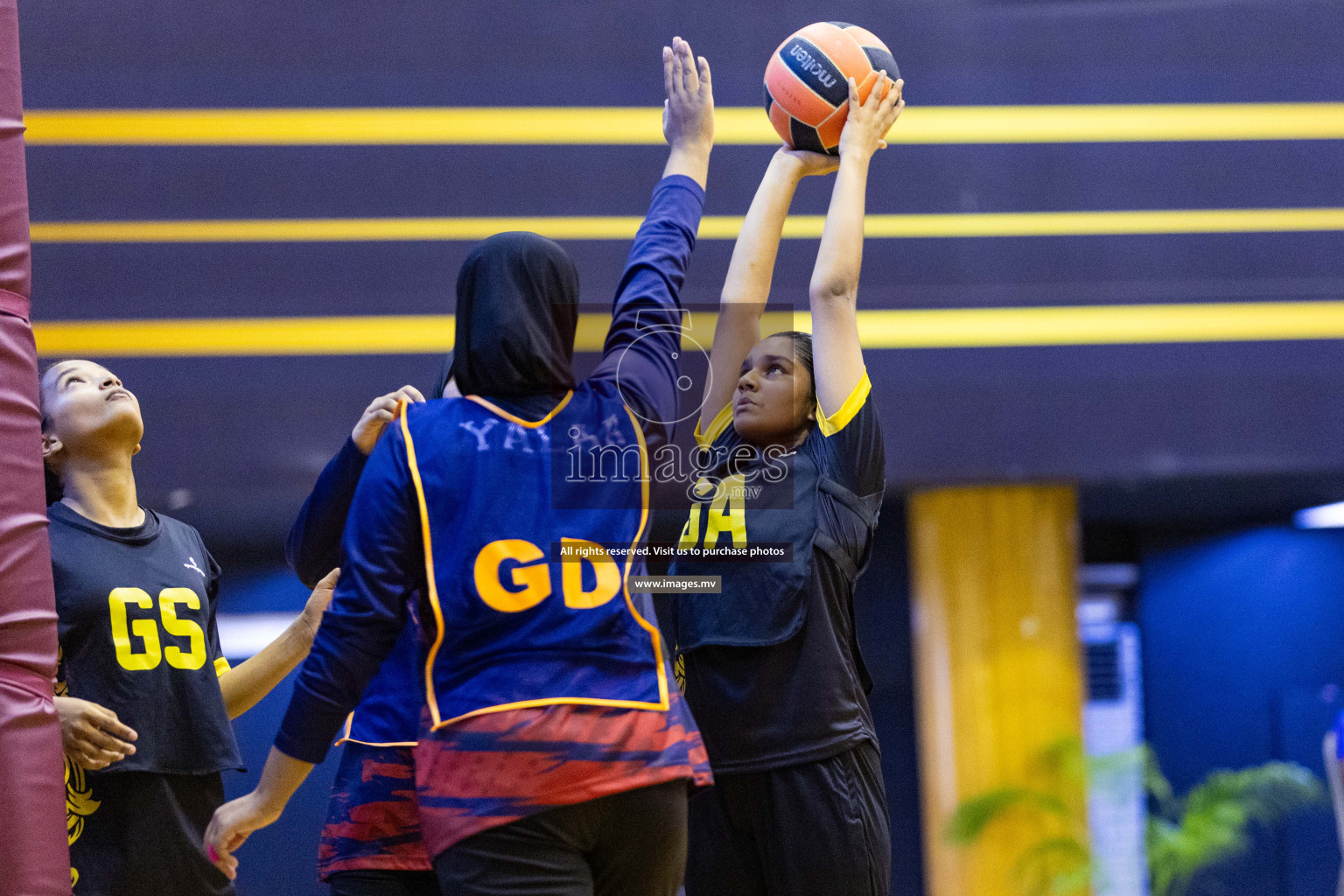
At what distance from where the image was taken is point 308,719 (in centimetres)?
155

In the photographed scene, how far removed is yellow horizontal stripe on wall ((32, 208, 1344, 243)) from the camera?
4.57m

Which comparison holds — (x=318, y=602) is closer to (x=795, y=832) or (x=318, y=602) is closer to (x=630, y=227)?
(x=795, y=832)

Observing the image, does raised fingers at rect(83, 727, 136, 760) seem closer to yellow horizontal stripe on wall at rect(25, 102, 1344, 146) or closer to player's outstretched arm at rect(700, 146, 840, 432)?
player's outstretched arm at rect(700, 146, 840, 432)

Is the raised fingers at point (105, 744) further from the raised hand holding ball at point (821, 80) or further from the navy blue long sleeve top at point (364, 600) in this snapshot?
the raised hand holding ball at point (821, 80)

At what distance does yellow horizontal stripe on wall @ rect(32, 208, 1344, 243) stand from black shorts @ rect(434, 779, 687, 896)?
11.1 ft

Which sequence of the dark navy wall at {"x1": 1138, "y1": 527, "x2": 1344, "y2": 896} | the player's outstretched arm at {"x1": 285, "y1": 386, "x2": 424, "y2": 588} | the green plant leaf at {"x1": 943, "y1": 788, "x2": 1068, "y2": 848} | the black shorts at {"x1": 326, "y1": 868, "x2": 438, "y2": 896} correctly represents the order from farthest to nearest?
the dark navy wall at {"x1": 1138, "y1": 527, "x2": 1344, "y2": 896}
the green plant leaf at {"x1": 943, "y1": 788, "x2": 1068, "y2": 848}
the player's outstretched arm at {"x1": 285, "y1": 386, "x2": 424, "y2": 588}
the black shorts at {"x1": 326, "y1": 868, "x2": 438, "y2": 896}

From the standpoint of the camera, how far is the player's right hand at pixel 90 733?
202 centimetres

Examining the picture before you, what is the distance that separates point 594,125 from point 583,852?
3.69 metres

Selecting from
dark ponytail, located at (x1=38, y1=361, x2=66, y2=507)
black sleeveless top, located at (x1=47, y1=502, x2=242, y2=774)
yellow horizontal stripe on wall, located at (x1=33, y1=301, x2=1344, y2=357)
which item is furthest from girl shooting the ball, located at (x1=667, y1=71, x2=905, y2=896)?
yellow horizontal stripe on wall, located at (x1=33, y1=301, x2=1344, y2=357)

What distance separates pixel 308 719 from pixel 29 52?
13.4 ft

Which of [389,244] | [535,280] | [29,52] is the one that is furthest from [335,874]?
[29,52]

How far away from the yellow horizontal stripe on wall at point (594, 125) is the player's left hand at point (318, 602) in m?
2.80

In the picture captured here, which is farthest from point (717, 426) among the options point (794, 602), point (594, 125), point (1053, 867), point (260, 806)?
point (1053, 867)

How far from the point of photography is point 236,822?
1.65m
